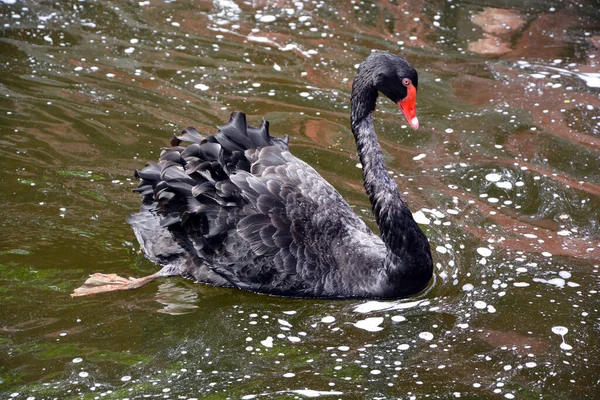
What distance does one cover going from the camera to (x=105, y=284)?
502 centimetres

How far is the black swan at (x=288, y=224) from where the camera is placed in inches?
197

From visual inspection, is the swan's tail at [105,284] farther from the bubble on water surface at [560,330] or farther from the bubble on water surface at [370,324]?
the bubble on water surface at [560,330]

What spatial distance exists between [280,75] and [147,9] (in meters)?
2.00

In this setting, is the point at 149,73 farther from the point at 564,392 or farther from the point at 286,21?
the point at 564,392

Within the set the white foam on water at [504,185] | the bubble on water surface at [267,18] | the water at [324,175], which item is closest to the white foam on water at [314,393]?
the water at [324,175]

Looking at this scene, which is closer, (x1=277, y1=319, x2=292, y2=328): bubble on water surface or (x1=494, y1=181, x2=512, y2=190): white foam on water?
(x1=277, y1=319, x2=292, y2=328): bubble on water surface

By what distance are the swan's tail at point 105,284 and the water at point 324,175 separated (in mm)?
56

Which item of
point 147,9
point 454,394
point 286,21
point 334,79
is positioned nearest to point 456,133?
point 334,79

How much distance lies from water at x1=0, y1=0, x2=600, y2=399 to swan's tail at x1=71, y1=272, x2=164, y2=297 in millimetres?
56

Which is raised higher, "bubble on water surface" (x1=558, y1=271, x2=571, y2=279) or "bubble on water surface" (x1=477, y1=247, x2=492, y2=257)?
"bubble on water surface" (x1=477, y1=247, x2=492, y2=257)

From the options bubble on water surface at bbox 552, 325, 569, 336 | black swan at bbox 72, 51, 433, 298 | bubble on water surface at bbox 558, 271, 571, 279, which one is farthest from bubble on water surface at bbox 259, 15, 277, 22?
bubble on water surface at bbox 552, 325, 569, 336

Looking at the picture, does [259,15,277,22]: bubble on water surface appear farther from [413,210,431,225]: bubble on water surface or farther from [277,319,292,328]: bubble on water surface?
[277,319,292,328]: bubble on water surface

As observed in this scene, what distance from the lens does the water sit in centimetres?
444

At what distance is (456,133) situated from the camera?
7020mm
